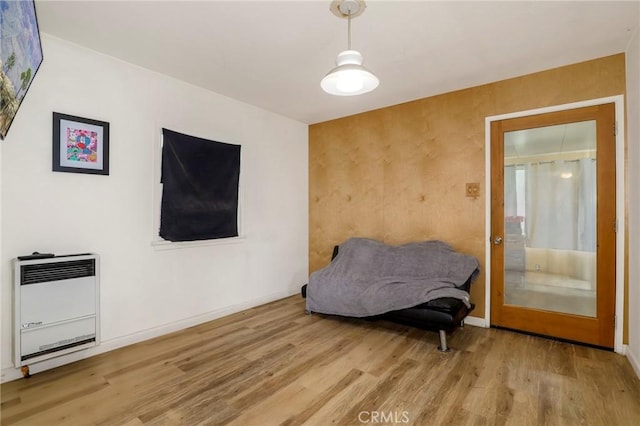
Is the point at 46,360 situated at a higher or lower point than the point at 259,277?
lower

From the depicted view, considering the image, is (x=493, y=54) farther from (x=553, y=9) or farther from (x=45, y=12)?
(x=45, y=12)

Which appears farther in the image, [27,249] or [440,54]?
[440,54]

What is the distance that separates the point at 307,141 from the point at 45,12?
3.21m

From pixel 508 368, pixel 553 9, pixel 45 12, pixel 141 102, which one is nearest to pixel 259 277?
pixel 141 102

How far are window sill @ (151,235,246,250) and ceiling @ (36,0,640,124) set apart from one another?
1.70 meters

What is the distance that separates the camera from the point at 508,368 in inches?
92.4

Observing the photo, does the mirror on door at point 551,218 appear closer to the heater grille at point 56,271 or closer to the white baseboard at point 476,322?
the white baseboard at point 476,322

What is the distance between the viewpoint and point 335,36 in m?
2.32

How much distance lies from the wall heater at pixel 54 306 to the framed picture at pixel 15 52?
962mm

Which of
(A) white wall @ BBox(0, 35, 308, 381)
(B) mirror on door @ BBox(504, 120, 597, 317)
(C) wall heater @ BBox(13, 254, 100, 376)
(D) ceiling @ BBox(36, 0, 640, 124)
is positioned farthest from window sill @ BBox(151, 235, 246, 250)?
(B) mirror on door @ BBox(504, 120, 597, 317)

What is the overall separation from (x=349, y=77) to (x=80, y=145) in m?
2.28

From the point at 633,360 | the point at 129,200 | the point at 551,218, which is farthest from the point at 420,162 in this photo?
the point at 129,200

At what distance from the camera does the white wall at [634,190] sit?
7.49 ft

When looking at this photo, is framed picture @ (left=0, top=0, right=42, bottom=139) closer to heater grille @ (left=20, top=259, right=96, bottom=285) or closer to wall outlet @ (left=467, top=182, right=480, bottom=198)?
heater grille @ (left=20, top=259, right=96, bottom=285)
